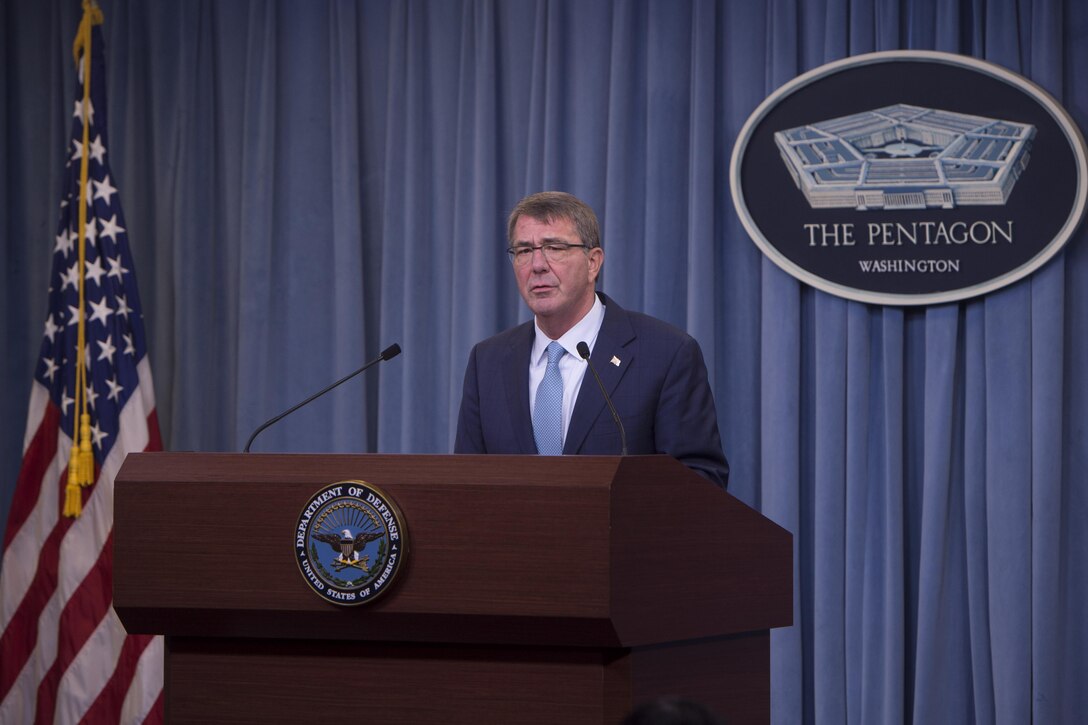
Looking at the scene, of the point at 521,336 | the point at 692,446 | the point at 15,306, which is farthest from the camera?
the point at 15,306

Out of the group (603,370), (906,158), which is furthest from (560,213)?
(906,158)

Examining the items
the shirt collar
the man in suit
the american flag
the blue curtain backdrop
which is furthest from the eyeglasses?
the american flag

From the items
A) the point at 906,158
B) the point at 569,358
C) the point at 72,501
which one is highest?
the point at 906,158

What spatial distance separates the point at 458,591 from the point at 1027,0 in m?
3.19

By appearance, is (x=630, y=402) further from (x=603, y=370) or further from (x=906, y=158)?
(x=906, y=158)

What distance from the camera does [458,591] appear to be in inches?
77.1

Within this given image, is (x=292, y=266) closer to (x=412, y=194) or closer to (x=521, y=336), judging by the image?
(x=412, y=194)

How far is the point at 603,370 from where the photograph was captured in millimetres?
2764

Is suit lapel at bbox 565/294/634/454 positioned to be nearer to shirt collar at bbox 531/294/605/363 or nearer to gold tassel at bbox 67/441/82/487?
shirt collar at bbox 531/294/605/363

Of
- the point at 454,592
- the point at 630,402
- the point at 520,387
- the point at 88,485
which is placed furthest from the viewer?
the point at 88,485

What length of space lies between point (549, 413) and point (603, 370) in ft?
0.52

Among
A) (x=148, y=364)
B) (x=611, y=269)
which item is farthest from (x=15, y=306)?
(x=611, y=269)

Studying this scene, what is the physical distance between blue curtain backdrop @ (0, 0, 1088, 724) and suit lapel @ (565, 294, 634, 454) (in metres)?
1.49

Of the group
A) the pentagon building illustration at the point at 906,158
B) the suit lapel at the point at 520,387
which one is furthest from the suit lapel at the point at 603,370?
the pentagon building illustration at the point at 906,158
